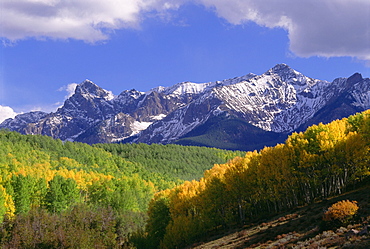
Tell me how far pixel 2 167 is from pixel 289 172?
10807cm

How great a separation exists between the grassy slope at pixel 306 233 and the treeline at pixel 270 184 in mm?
9836

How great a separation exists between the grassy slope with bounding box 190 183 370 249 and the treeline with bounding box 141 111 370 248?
32.3ft

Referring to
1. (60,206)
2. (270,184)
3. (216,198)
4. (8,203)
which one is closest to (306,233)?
(270,184)

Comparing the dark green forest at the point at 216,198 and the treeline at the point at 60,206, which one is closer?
the dark green forest at the point at 216,198

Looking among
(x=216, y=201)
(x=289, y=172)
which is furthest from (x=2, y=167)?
(x=289, y=172)

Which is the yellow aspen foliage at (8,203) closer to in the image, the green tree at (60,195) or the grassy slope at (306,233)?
the green tree at (60,195)

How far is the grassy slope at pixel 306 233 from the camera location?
38778 mm

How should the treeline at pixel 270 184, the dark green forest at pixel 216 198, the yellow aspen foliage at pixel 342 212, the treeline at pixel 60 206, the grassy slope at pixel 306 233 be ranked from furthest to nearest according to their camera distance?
the treeline at pixel 60 206, the dark green forest at pixel 216 198, the treeline at pixel 270 184, the yellow aspen foliage at pixel 342 212, the grassy slope at pixel 306 233

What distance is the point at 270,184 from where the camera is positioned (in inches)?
3236

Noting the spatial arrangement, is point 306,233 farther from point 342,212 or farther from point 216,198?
point 216,198

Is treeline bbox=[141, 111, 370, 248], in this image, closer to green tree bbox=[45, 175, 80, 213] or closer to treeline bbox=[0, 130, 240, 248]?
treeline bbox=[0, 130, 240, 248]

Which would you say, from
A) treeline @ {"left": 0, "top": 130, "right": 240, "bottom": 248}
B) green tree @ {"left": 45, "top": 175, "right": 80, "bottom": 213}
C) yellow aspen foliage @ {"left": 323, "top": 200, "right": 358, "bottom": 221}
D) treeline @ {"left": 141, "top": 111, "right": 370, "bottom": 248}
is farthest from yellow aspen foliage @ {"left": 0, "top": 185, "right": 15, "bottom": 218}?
yellow aspen foliage @ {"left": 323, "top": 200, "right": 358, "bottom": 221}

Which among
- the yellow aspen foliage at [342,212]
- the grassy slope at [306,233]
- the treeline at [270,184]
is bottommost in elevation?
the grassy slope at [306,233]

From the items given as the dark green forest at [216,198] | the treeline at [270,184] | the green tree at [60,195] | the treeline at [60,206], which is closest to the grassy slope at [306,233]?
the treeline at [270,184]
